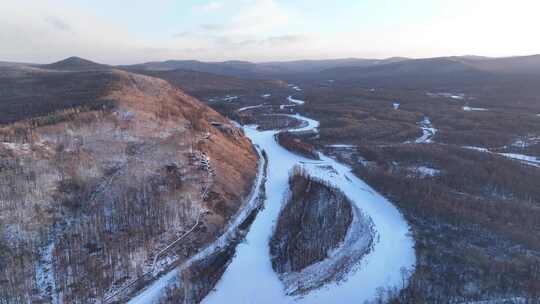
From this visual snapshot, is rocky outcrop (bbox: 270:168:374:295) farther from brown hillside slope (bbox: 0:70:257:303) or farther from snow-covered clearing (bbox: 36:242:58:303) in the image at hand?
snow-covered clearing (bbox: 36:242:58:303)

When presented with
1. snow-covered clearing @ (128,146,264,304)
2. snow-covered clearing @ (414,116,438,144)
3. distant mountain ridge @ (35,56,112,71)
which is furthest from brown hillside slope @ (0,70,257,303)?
distant mountain ridge @ (35,56,112,71)

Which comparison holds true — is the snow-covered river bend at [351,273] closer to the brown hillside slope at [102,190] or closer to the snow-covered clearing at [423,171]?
the brown hillside slope at [102,190]

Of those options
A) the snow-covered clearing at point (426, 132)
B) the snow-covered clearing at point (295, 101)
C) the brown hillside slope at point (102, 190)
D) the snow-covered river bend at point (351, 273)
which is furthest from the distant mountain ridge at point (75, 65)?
the snow-covered river bend at point (351, 273)

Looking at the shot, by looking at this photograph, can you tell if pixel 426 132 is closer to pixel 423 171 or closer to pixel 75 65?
pixel 423 171

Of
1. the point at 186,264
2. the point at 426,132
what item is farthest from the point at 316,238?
the point at 426,132

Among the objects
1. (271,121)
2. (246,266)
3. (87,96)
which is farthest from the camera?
(271,121)

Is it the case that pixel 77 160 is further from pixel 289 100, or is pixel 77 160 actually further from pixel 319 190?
pixel 289 100

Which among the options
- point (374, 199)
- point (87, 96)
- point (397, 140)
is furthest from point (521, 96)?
point (87, 96)

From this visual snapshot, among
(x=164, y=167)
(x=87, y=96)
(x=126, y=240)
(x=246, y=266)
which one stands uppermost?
(x=87, y=96)
